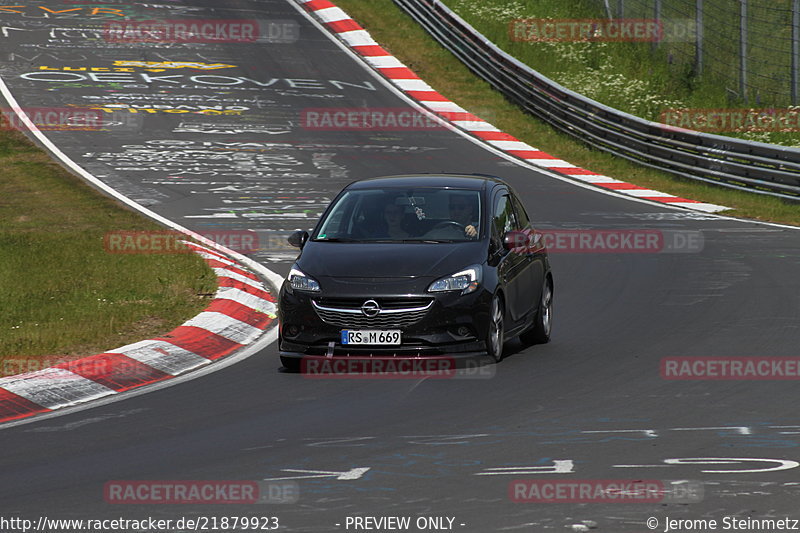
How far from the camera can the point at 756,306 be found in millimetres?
13828

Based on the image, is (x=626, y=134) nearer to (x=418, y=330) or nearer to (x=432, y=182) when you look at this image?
(x=432, y=182)

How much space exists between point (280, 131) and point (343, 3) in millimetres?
12955

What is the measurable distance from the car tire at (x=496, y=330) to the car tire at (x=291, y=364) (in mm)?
1588

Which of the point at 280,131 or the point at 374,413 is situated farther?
the point at 280,131

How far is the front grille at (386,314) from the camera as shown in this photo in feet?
34.6

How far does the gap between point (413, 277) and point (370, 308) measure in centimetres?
46

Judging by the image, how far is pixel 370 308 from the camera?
1052cm

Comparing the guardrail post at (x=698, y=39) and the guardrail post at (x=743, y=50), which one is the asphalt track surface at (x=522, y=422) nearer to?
the guardrail post at (x=743, y=50)

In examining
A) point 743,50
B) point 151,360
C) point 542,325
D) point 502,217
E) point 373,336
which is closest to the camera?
point 373,336

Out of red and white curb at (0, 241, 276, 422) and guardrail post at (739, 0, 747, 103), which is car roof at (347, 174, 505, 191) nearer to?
red and white curb at (0, 241, 276, 422)

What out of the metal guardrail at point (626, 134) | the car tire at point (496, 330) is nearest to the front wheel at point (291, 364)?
the car tire at point (496, 330)

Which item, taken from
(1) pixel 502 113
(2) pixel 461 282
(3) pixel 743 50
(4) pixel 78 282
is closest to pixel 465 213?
(2) pixel 461 282

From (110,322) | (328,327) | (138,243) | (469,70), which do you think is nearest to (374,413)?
(328,327)

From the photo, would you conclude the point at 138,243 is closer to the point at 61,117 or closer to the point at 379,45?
the point at 61,117
